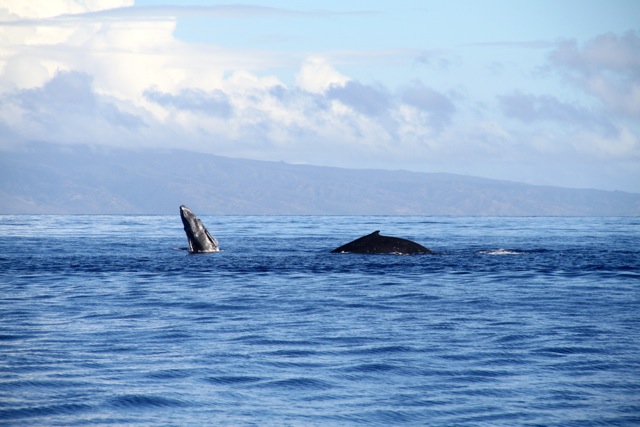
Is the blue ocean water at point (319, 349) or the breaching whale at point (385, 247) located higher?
the breaching whale at point (385, 247)

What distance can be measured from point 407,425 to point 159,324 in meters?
8.68

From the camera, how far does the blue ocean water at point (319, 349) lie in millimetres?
11500

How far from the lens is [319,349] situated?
50.9ft

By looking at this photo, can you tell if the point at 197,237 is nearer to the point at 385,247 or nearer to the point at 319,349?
the point at 385,247

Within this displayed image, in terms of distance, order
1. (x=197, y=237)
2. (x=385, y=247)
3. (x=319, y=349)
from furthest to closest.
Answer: (x=197, y=237) < (x=385, y=247) < (x=319, y=349)

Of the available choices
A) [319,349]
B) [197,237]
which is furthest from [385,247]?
[319,349]

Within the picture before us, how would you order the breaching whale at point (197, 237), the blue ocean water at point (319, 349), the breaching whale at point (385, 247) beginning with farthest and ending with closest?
the breaching whale at point (197, 237), the breaching whale at point (385, 247), the blue ocean water at point (319, 349)

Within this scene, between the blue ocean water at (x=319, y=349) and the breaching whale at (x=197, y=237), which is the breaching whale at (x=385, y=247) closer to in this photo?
the breaching whale at (x=197, y=237)

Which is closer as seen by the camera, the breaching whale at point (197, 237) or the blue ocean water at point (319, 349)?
the blue ocean water at point (319, 349)

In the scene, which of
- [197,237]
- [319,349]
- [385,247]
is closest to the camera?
A: [319,349]

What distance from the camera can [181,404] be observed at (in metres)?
11.7

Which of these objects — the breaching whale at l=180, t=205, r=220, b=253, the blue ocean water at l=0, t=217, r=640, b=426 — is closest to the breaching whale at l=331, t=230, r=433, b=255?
the breaching whale at l=180, t=205, r=220, b=253

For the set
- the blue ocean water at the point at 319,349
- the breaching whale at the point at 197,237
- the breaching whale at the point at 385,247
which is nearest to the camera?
the blue ocean water at the point at 319,349

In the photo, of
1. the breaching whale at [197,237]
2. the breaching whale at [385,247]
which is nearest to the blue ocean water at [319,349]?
the breaching whale at [385,247]
